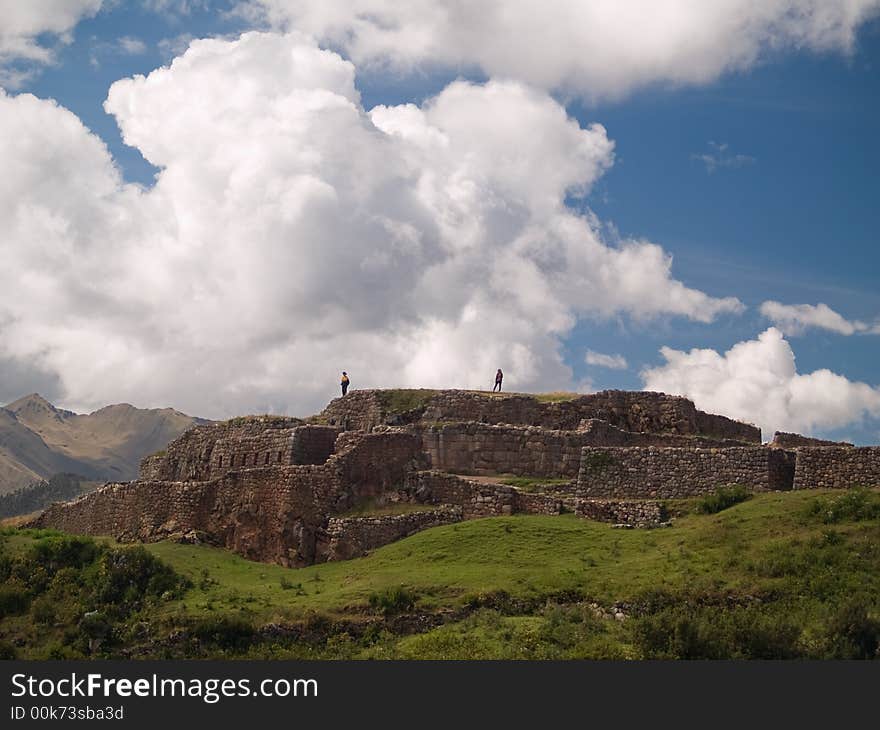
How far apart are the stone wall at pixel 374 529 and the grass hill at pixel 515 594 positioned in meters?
0.85

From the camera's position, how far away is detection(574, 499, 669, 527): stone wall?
29.1m

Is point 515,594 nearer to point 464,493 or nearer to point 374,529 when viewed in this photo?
point 374,529

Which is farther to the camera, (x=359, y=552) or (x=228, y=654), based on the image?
(x=359, y=552)

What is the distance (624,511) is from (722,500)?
2.62 m

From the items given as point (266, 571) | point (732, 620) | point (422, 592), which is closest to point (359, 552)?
point (266, 571)

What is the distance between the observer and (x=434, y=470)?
34.1 m

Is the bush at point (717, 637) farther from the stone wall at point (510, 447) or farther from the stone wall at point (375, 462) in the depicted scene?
the stone wall at point (375, 462)

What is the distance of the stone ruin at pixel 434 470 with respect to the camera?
1197 inches

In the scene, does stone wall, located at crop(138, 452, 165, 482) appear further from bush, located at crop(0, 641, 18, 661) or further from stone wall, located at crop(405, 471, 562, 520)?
bush, located at crop(0, 641, 18, 661)

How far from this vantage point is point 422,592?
80.9ft

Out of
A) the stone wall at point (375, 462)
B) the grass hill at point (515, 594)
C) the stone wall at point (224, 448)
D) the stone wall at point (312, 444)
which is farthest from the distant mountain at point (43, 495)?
the grass hill at point (515, 594)

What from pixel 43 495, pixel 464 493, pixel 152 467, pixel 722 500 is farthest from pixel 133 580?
pixel 43 495

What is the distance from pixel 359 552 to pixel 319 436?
7403mm

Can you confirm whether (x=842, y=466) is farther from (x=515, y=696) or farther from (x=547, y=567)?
(x=515, y=696)
